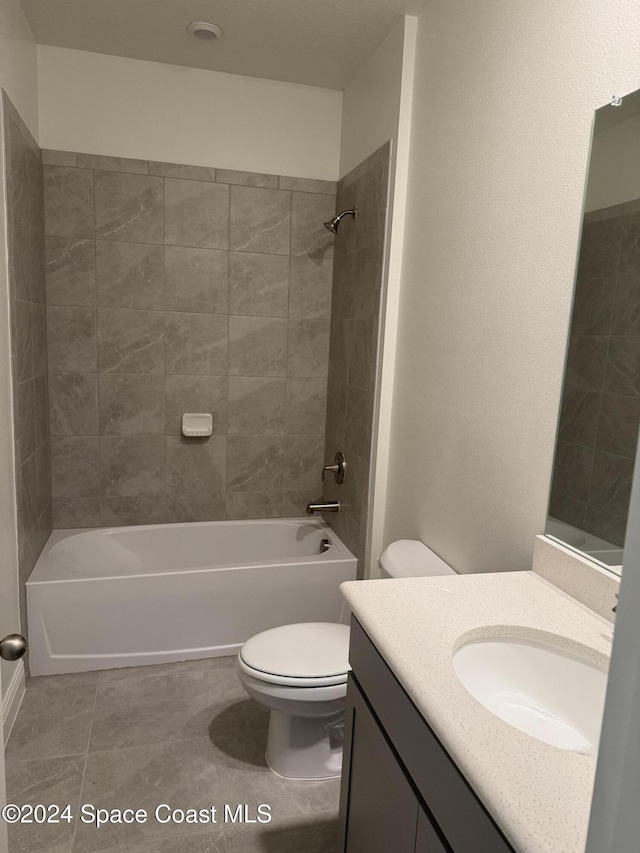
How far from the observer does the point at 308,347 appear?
332 centimetres

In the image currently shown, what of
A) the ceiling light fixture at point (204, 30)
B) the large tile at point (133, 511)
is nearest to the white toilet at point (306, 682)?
the large tile at point (133, 511)

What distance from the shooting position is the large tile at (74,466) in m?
3.06

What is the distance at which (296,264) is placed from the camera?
3232mm

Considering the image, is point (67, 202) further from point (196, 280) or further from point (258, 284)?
point (258, 284)

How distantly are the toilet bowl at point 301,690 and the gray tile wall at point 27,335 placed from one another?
1102 mm

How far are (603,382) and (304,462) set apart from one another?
7.27 feet

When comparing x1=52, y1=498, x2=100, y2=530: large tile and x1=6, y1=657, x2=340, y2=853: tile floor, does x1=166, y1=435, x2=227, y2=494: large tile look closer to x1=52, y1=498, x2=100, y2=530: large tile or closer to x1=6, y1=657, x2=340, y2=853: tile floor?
x1=52, y1=498, x2=100, y2=530: large tile

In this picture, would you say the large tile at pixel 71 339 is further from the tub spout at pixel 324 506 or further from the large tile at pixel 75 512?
the tub spout at pixel 324 506

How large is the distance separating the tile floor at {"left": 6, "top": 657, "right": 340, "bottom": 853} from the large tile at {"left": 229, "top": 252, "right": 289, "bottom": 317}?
181 centimetres

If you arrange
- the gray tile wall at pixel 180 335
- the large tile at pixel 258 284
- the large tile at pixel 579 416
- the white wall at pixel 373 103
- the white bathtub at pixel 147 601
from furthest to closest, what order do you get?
the large tile at pixel 258 284, the gray tile wall at pixel 180 335, the white bathtub at pixel 147 601, the white wall at pixel 373 103, the large tile at pixel 579 416

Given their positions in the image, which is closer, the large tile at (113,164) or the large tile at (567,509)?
the large tile at (567,509)

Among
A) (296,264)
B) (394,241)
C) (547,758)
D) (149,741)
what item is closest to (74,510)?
(149,741)

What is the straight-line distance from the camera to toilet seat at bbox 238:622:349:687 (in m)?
1.88

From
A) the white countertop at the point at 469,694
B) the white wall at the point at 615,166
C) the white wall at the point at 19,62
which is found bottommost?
the white countertop at the point at 469,694
